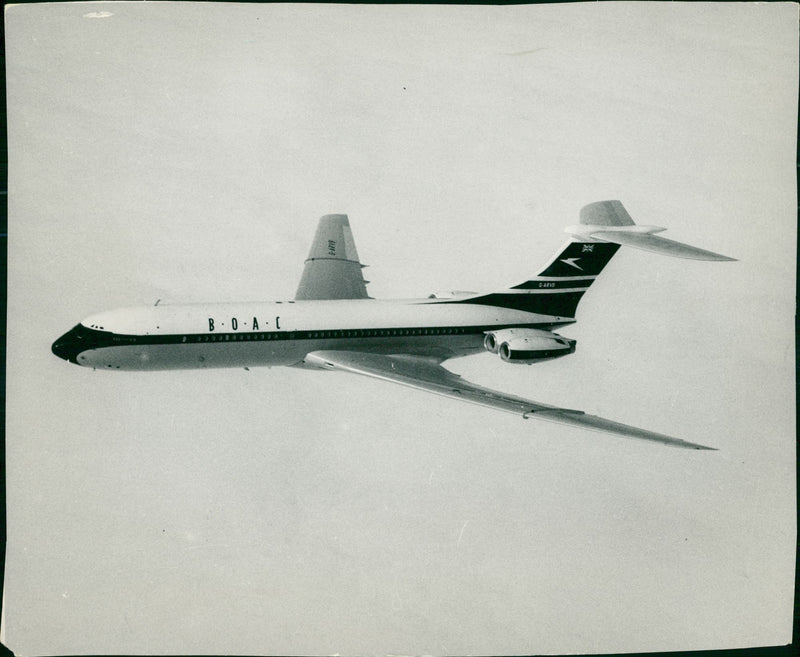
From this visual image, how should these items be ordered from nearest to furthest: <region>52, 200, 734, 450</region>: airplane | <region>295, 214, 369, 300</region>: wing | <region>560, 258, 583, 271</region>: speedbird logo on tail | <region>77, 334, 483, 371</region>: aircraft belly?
<region>52, 200, 734, 450</region>: airplane → <region>77, 334, 483, 371</region>: aircraft belly → <region>295, 214, 369, 300</region>: wing → <region>560, 258, 583, 271</region>: speedbird logo on tail

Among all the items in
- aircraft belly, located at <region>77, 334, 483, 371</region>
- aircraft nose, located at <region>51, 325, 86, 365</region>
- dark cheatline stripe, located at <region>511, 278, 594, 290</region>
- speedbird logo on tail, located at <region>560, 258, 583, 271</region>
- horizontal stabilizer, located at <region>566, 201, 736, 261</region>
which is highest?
horizontal stabilizer, located at <region>566, 201, 736, 261</region>

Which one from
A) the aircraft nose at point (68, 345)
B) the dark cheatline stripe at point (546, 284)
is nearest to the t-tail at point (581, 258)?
the dark cheatline stripe at point (546, 284)

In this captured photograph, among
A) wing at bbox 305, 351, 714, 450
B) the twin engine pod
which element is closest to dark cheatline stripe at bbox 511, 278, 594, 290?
the twin engine pod

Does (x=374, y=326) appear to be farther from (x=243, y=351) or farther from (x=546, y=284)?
(x=546, y=284)

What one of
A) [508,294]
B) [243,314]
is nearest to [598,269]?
[508,294]

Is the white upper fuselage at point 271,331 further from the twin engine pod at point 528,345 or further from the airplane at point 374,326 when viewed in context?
the twin engine pod at point 528,345

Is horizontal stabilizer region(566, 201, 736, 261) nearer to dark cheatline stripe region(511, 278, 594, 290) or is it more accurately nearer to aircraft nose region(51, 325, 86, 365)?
dark cheatline stripe region(511, 278, 594, 290)

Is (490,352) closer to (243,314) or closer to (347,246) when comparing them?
(347,246)
